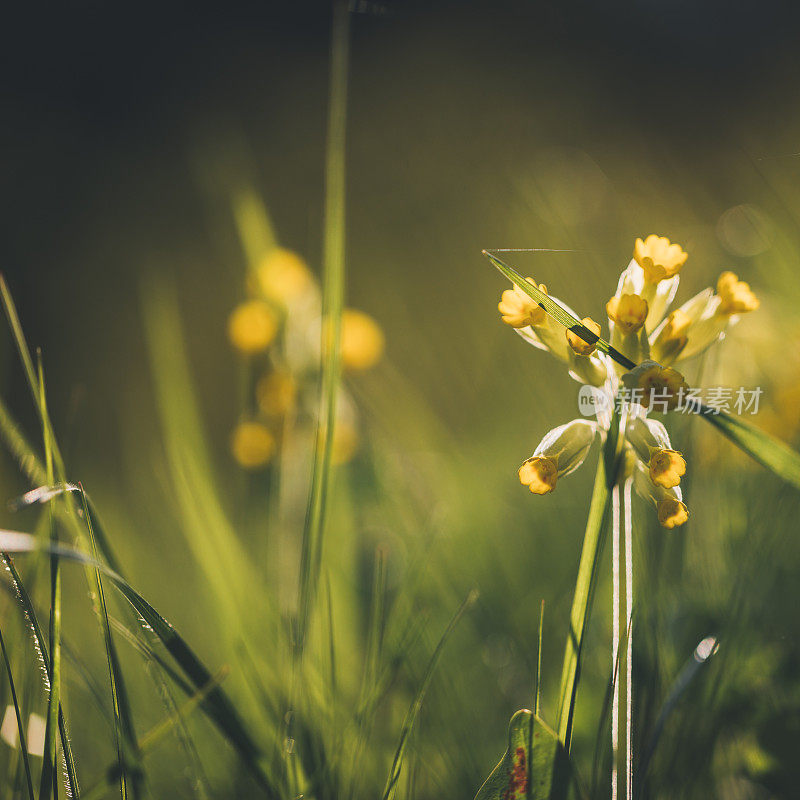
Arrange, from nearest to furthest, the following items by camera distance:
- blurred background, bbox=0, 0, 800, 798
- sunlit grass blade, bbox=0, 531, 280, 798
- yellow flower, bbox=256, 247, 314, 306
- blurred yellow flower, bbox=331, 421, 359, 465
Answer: sunlit grass blade, bbox=0, 531, 280, 798 → blurred background, bbox=0, 0, 800, 798 → yellow flower, bbox=256, 247, 314, 306 → blurred yellow flower, bbox=331, 421, 359, 465

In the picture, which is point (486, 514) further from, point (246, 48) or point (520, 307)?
point (246, 48)

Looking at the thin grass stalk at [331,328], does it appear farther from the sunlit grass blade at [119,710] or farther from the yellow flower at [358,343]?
the yellow flower at [358,343]

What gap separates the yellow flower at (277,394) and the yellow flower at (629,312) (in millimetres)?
422

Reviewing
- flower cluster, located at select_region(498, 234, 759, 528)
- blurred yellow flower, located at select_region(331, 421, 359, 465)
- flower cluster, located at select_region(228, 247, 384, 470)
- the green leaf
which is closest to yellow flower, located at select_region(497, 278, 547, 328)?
flower cluster, located at select_region(498, 234, 759, 528)

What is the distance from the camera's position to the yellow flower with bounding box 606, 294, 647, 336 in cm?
31

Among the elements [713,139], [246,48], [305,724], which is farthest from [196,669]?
[246,48]

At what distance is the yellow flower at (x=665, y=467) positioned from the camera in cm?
30

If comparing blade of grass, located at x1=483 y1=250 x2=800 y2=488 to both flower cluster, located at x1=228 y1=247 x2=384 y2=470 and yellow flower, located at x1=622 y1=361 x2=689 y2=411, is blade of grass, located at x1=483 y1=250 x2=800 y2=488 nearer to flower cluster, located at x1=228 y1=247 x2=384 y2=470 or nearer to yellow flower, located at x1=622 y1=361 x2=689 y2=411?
yellow flower, located at x1=622 y1=361 x2=689 y2=411

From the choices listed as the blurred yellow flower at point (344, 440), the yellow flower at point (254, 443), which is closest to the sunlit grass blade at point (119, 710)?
the yellow flower at point (254, 443)

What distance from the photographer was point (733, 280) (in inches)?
A: 13.9

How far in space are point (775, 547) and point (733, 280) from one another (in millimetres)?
191

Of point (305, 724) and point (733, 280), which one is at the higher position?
point (733, 280)

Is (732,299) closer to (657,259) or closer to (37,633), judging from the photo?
(657,259)

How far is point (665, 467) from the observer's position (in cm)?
30
